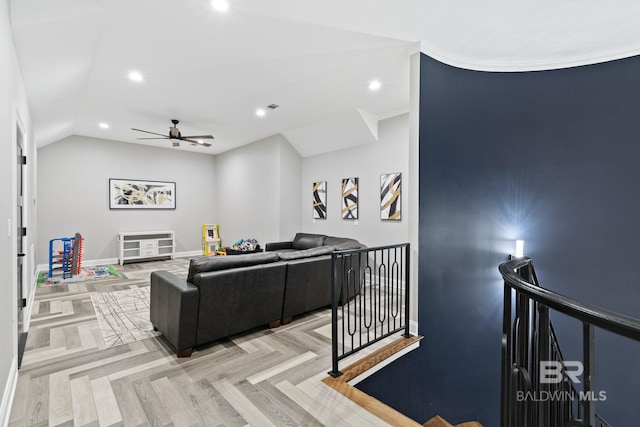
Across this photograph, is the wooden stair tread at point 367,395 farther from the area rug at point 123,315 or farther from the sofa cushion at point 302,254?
the area rug at point 123,315

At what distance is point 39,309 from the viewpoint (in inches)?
156

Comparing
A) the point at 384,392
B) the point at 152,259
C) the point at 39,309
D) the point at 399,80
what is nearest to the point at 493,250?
the point at 384,392

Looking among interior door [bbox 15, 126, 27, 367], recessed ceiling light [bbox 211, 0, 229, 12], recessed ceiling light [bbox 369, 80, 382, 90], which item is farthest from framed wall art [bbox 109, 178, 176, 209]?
recessed ceiling light [bbox 211, 0, 229, 12]

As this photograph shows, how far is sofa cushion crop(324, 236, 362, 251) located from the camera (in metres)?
4.80

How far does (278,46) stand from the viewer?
10.3 ft

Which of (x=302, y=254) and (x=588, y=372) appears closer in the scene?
(x=588, y=372)

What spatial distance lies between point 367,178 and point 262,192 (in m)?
2.70

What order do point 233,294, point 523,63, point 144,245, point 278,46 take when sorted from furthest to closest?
point 144,245, point 523,63, point 278,46, point 233,294

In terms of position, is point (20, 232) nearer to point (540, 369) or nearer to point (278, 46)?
point (278, 46)

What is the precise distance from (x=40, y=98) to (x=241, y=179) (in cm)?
436

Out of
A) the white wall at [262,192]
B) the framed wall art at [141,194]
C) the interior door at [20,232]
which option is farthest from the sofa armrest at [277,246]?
the interior door at [20,232]

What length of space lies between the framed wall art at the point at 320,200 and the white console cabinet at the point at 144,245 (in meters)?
3.92

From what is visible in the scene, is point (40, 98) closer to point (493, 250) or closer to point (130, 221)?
point (130, 221)

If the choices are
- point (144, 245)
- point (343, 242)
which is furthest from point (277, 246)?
point (144, 245)
